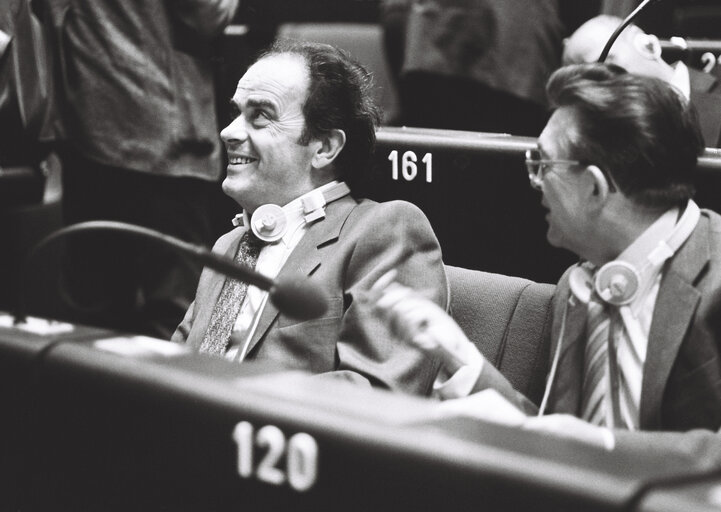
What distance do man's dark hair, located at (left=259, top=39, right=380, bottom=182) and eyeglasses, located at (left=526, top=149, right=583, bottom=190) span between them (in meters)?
0.49

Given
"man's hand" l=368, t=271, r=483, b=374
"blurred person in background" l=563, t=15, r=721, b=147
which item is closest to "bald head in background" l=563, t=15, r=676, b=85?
"blurred person in background" l=563, t=15, r=721, b=147

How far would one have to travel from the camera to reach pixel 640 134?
1.74m

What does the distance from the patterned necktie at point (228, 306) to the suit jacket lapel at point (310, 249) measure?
0.10 meters

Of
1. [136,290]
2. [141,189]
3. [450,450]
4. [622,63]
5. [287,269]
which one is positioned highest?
[450,450]

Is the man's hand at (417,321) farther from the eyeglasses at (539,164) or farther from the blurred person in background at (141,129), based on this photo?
→ the blurred person in background at (141,129)

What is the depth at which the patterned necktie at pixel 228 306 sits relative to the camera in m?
2.17

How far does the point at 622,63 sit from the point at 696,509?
1.85 meters

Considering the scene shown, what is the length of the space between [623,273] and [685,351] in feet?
0.47

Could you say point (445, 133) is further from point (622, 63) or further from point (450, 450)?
point (450, 450)

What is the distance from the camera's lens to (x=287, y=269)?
213cm

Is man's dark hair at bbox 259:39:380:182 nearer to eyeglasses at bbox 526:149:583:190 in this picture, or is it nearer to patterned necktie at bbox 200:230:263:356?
patterned necktie at bbox 200:230:263:356

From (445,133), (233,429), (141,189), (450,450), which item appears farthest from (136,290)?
(450,450)

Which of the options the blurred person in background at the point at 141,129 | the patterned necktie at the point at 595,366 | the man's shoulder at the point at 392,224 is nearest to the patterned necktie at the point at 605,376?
the patterned necktie at the point at 595,366

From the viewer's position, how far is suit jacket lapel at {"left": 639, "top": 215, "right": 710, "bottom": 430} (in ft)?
5.46
